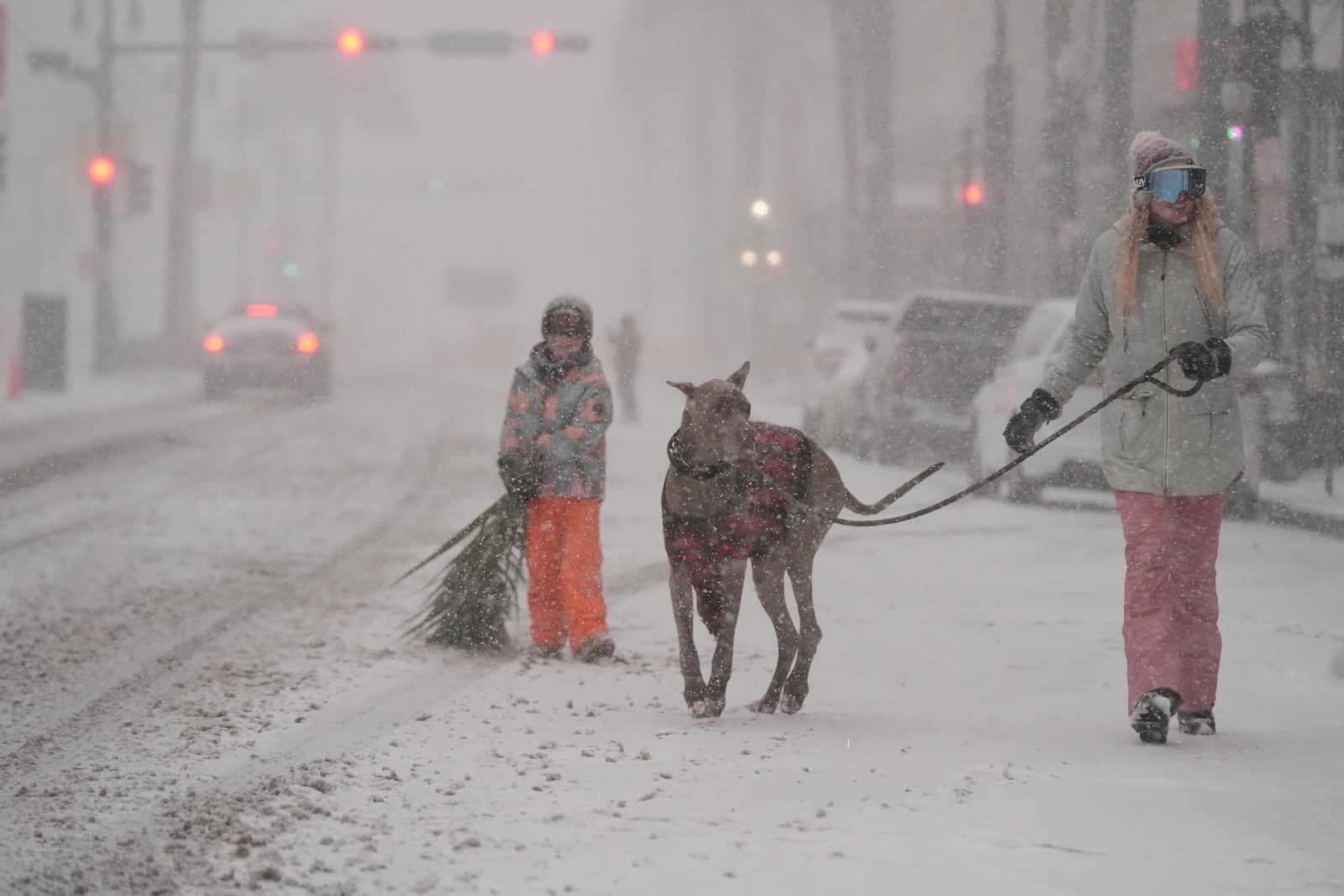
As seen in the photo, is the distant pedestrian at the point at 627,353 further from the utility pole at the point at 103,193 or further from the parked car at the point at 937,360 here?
the utility pole at the point at 103,193

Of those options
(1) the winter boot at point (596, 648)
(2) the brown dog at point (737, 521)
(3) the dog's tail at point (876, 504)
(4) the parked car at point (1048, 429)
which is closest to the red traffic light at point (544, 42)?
(4) the parked car at point (1048, 429)

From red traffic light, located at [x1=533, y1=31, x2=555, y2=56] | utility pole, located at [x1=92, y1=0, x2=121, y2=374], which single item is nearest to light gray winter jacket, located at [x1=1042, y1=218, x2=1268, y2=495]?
red traffic light, located at [x1=533, y1=31, x2=555, y2=56]

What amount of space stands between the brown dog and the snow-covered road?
0.22m

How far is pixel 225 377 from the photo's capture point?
26969 mm

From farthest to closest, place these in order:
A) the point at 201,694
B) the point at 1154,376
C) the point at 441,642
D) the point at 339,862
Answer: the point at 441,642 < the point at 201,694 < the point at 1154,376 < the point at 339,862

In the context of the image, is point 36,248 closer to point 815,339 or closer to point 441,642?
point 815,339

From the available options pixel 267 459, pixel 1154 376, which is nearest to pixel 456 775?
pixel 1154 376

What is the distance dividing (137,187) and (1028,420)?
3011 centimetres

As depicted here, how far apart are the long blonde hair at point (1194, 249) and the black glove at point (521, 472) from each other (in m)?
2.60

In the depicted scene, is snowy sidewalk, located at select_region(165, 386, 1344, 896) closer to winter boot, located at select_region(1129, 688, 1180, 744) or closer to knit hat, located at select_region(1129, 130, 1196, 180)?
winter boot, located at select_region(1129, 688, 1180, 744)

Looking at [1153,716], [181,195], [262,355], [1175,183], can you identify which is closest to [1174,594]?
[1153,716]

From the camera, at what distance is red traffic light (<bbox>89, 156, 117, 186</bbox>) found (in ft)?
99.9

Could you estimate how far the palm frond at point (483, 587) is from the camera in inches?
295

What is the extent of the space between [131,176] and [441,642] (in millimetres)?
27679
